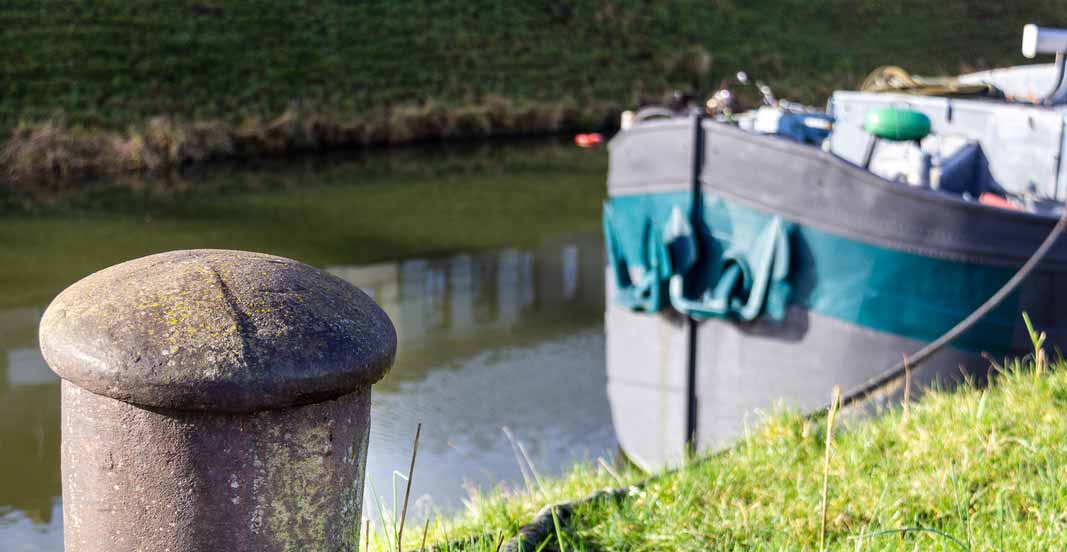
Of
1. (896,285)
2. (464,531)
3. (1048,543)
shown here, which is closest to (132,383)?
(464,531)

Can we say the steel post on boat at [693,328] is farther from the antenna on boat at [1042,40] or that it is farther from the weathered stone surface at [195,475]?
the weathered stone surface at [195,475]

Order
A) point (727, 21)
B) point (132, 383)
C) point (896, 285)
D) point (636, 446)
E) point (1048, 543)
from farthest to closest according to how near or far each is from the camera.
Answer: point (727, 21)
point (636, 446)
point (896, 285)
point (1048, 543)
point (132, 383)

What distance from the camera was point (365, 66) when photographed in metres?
20.6

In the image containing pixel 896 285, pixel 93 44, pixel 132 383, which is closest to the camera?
pixel 132 383

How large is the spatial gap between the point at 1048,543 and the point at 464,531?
1581 millimetres

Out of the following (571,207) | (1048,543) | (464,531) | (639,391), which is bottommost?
(571,207)

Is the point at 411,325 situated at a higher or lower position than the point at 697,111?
lower

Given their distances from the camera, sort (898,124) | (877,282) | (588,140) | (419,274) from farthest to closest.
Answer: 1. (588,140)
2. (419,274)
3. (898,124)
4. (877,282)

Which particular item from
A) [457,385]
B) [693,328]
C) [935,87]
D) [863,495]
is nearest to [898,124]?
[693,328]

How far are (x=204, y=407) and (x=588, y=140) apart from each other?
61.6ft

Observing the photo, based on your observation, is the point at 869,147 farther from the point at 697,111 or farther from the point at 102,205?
the point at 102,205

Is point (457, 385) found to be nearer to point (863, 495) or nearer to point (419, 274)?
point (419, 274)

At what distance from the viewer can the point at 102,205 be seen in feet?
46.8

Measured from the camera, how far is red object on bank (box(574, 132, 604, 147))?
2033 cm
